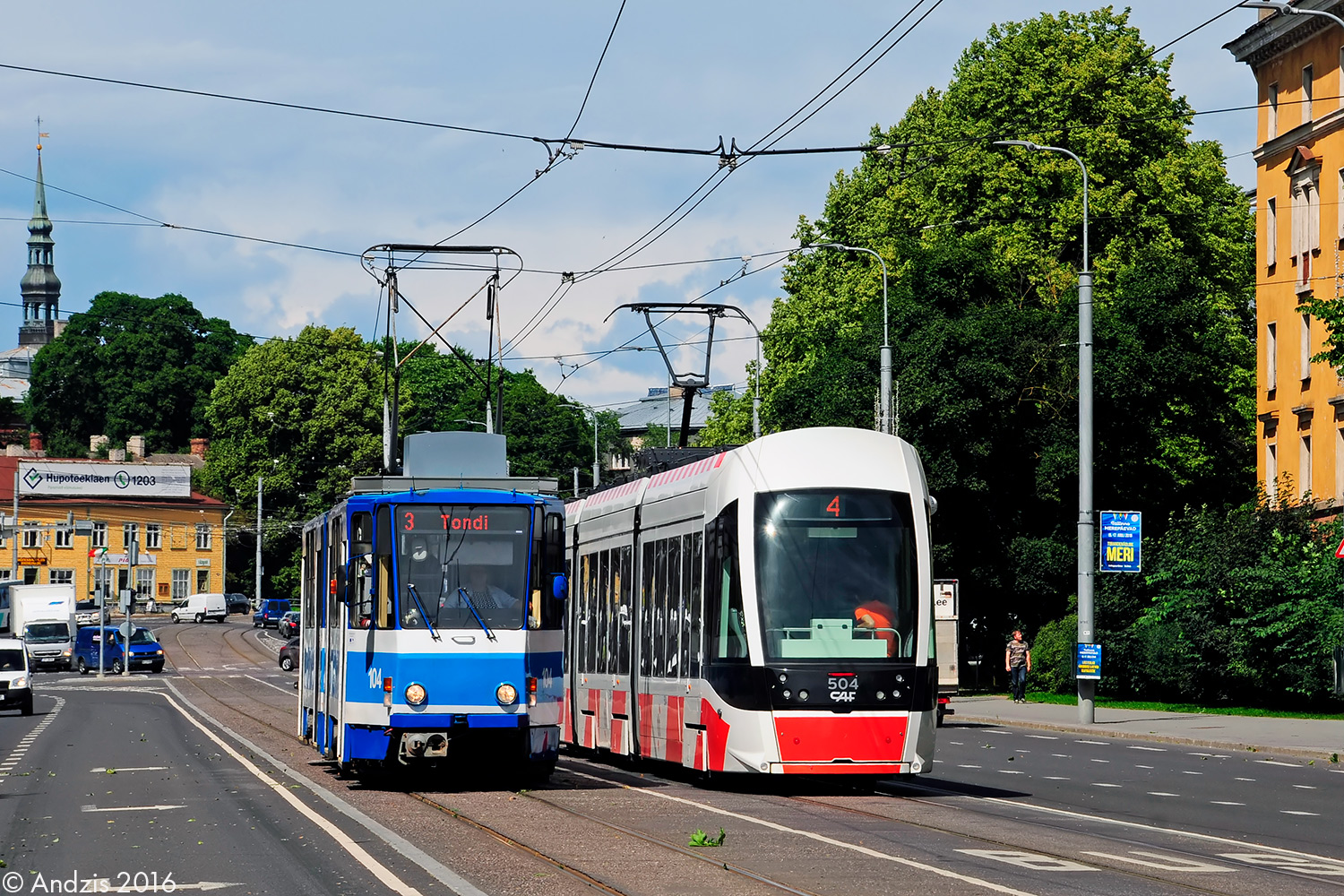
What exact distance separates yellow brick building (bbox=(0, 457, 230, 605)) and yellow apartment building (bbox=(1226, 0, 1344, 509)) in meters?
76.3

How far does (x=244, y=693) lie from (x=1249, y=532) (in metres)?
25.4

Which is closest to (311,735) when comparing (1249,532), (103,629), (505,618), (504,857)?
(505,618)

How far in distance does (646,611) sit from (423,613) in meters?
3.68

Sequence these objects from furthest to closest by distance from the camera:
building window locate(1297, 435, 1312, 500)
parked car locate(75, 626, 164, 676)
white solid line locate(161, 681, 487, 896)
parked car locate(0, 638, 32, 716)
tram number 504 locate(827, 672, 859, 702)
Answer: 1. parked car locate(75, 626, 164, 676)
2. building window locate(1297, 435, 1312, 500)
3. parked car locate(0, 638, 32, 716)
4. tram number 504 locate(827, 672, 859, 702)
5. white solid line locate(161, 681, 487, 896)

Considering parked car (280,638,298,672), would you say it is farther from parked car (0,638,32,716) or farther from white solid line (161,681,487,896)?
white solid line (161,681,487,896)

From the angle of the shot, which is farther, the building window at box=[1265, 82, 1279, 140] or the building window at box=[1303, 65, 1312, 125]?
the building window at box=[1265, 82, 1279, 140]

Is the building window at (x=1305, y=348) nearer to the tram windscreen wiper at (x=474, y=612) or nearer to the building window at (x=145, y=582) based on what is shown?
the tram windscreen wiper at (x=474, y=612)

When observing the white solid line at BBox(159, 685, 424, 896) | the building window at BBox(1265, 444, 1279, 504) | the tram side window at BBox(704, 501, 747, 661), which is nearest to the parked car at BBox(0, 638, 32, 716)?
the white solid line at BBox(159, 685, 424, 896)

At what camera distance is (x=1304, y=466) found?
47906 millimetres

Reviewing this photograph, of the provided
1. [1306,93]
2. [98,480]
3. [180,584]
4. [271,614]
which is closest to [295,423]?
[271,614]

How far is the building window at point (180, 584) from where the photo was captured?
4742 inches

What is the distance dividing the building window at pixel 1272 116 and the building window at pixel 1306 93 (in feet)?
4.54

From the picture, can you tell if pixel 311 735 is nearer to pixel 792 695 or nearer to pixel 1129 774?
pixel 792 695

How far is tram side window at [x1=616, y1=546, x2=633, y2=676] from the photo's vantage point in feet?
73.2
